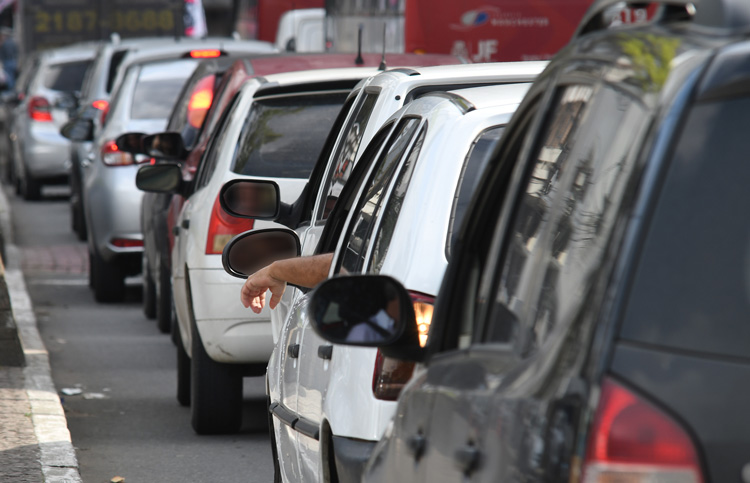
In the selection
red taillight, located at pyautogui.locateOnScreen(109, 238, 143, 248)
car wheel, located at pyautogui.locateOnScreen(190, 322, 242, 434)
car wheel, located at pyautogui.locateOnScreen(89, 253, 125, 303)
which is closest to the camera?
car wheel, located at pyautogui.locateOnScreen(190, 322, 242, 434)

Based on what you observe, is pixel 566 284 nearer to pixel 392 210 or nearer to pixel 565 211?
pixel 565 211

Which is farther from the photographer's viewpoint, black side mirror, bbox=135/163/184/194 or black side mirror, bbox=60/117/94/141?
black side mirror, bbox=60/117/94/141

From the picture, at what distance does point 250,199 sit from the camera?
6.23 meters

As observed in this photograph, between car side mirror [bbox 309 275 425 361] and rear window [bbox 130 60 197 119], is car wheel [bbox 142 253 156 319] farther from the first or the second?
car side mirror [bbox 309 275 425 361]

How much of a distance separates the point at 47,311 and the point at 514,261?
10156 millimetres

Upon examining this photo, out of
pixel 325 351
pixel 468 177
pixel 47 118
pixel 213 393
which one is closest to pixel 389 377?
pixel 325 351

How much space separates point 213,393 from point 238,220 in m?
0.86

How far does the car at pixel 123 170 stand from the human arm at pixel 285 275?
24.2ft

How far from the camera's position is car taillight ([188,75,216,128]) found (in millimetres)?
10289

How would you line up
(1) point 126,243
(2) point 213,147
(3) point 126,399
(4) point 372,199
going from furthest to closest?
(1) point 126,243 < (3) point 126,399 < (2) point 213,147 < (4) point 372,199

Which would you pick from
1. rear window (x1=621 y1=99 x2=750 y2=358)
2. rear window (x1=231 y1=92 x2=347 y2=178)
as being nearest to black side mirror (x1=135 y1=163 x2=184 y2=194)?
rear window (x1=231 y1=92 x2=347 y2=178)

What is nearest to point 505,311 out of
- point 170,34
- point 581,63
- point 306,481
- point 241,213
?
point 581,63

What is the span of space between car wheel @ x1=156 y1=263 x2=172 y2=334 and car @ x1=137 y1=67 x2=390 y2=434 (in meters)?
2.05

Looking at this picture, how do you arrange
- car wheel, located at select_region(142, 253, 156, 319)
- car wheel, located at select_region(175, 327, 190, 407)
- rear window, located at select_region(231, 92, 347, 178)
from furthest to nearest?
car wheel, located at select_region(142, 253, 156, 319) → car wheel, located at select_region(175, 327, 190, 407) → rear window, located at select_region(231, 92, 347, 178)
